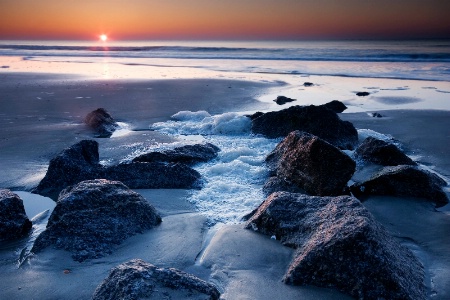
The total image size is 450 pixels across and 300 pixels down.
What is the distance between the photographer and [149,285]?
2.29m

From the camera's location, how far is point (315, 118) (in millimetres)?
6852

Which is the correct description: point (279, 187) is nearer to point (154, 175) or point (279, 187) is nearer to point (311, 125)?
point (154, 175)

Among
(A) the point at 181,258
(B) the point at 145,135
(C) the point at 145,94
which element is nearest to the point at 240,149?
(B) the point at 145,135

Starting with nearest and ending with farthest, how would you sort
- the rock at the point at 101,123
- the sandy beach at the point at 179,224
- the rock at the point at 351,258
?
the rock at the point at 351,258 < the sandy beach at the point at 179,224 < the rock at the point at 101,123

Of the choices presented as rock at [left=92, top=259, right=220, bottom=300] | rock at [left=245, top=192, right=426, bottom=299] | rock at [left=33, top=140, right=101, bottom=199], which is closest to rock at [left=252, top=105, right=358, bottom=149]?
rock at [left=33, top=140, right=101, bottom=199]

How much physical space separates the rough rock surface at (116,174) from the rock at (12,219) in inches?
36.4

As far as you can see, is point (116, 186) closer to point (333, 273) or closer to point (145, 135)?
point (333, 273)

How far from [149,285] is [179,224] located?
59.7 inches

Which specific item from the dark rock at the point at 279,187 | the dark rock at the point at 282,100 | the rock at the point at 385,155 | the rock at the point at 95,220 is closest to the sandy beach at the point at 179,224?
the rock at the point at 95,220

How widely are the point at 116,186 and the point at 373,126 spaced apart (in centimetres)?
583

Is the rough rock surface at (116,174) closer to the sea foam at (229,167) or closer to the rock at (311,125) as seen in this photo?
the sea foam at (229,167)

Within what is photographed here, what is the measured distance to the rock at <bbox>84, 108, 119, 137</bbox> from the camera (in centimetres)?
736

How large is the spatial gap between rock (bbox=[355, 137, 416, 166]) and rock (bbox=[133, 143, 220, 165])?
2240mm

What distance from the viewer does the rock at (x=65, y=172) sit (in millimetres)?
4629
